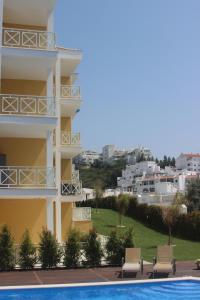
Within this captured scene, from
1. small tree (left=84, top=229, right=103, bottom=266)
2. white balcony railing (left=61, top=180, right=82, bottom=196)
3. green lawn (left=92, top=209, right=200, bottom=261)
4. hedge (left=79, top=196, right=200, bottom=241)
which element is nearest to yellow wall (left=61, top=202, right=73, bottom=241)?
white balcony railing (left=61, top=180, right=82, bottom=196)

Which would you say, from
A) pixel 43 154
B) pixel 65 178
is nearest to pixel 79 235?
pixel 43 154

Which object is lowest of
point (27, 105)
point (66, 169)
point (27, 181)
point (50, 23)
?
point (27, 181)

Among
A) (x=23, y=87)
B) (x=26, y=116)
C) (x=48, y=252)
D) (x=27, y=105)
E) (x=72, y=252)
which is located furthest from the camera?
(x=23, y=87)

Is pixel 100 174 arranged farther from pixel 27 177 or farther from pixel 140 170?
pixel 27 177

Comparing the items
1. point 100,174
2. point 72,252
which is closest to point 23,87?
point 72,252

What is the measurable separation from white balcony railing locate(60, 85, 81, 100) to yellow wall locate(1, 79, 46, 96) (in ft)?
16.8

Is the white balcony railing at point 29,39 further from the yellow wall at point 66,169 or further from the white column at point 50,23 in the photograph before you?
the yellow wall at point 66,169

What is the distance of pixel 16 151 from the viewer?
71.9 ft

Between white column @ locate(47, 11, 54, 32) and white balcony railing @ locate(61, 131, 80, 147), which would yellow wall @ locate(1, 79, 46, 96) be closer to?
white column @ locate(47, 11, 54, 32)

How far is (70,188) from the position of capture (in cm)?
2755

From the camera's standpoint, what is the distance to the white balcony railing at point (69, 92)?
27.7 metres

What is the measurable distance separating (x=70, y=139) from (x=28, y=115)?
7.87 meters

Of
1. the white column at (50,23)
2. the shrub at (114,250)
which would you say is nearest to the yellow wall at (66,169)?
the white column at (50,23)

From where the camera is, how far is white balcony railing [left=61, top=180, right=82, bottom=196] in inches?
1076
